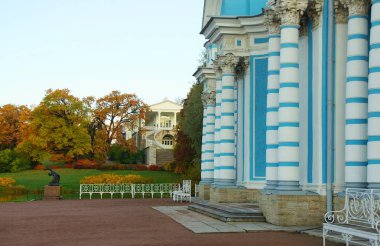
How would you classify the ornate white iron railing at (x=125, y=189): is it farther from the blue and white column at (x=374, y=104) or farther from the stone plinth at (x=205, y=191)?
the blue and white column at (x=374, y=104)

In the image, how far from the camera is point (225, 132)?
925 inches

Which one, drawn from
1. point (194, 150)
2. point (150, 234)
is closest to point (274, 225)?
point (150, 234)

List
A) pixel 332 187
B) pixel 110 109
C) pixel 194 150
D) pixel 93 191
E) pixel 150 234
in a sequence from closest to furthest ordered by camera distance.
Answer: pixel 150 234 → pixel 332 187 → pixel 93 191 → pixel 194 150 → pixel 110 109

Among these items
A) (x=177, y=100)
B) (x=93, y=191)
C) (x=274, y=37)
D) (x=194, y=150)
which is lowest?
(x=93, y=191)

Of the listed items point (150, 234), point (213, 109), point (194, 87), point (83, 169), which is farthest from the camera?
point (83, 169)

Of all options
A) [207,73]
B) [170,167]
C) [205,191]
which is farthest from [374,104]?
[170,167]

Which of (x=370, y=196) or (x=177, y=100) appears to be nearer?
(x=370, y=196)

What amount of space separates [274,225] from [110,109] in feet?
190

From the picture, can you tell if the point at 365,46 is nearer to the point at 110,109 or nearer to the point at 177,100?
the point at 110,109

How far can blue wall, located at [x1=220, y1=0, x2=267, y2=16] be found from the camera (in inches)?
941

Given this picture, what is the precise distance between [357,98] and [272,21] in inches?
171

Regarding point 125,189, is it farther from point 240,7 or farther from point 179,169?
point 240,7

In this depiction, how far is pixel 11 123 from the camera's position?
7850cm

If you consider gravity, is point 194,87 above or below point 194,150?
above
